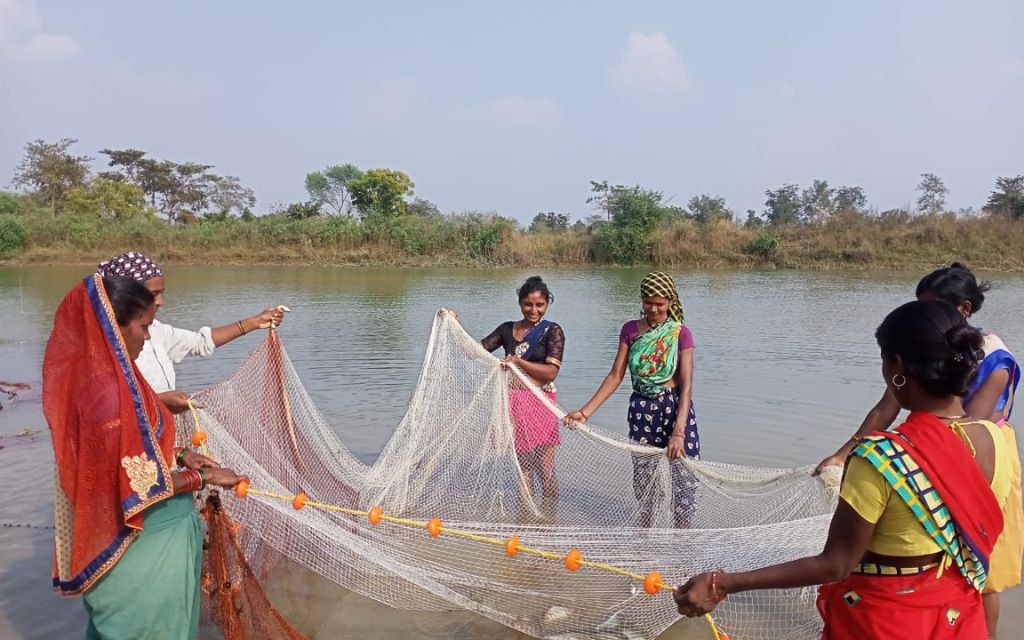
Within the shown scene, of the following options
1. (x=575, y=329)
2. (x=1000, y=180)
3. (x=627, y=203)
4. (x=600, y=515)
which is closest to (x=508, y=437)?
(x=600, y=515)

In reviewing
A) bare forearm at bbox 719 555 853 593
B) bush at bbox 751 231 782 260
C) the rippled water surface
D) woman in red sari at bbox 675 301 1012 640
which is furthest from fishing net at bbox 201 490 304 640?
bush at bbox 751 231 782 260

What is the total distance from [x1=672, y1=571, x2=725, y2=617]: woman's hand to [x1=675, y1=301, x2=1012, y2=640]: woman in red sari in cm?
16

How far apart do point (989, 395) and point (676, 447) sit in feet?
4.08

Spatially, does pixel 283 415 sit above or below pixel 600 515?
above

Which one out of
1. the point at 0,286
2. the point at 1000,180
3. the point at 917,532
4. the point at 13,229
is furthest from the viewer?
the point at 1000,180

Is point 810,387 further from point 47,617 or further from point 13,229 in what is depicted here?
point 13,229

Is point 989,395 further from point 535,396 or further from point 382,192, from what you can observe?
point 382,192

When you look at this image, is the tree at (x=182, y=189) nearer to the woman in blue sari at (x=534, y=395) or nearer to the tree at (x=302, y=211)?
the tree at (x=302, y=211)

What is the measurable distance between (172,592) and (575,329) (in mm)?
10996

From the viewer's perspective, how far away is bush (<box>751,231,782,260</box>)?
28.9 metres

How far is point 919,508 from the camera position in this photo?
1.45 m

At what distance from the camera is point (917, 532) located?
148cm

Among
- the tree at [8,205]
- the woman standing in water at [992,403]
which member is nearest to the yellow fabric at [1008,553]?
the woman standing in water at [992,403]

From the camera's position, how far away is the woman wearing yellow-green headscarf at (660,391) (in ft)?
11.0
